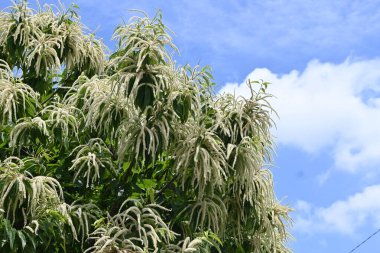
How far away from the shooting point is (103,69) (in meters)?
9.34

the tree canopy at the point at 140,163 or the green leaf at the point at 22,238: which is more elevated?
the tree canopy at the point at 140,163

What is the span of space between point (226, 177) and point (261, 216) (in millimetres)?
833

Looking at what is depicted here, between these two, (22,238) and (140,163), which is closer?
(22,238)

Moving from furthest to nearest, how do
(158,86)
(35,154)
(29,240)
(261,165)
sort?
(35,154)
(261,165)
(158,86)
(29,240)

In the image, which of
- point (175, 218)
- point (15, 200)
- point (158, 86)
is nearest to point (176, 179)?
point (175, 218)

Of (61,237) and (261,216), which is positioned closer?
(61,237)

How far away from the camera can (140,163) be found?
7762mm

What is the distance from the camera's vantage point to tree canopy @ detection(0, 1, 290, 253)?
6766 mm

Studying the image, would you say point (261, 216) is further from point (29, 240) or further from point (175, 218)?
point (29, 240)

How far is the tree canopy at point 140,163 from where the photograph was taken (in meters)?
6.77

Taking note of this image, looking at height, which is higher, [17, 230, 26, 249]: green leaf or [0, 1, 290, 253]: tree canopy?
[0, 1, 290, 253]: tree canopy

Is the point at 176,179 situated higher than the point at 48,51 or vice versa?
the point at 48,51

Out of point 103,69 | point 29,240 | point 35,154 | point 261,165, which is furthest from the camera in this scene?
point 103,69

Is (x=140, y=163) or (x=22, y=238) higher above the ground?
(x=140, y=163)
